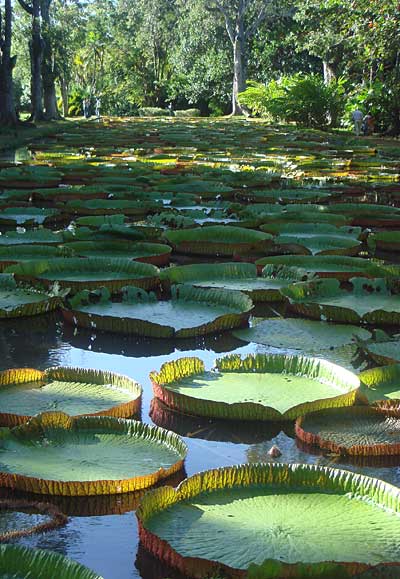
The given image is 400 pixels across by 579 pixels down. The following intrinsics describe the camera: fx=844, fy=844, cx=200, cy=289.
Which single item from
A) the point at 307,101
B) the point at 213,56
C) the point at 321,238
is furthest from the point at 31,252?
the point at 213,56

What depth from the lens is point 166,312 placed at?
3197 mm

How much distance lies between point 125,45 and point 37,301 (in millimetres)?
42793

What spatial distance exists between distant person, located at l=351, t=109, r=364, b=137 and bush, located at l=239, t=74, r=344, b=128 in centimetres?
219

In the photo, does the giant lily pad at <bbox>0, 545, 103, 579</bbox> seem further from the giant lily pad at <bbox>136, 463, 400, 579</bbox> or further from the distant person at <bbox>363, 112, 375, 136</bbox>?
the distant person at <bbox>363, 112, 375, 136</bbox>

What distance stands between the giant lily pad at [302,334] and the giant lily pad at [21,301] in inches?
30.4

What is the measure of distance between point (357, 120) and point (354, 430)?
1673 centimetres

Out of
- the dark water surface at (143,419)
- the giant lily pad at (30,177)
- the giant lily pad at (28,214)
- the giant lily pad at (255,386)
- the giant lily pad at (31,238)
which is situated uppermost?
the giant lily pad at (30,177)

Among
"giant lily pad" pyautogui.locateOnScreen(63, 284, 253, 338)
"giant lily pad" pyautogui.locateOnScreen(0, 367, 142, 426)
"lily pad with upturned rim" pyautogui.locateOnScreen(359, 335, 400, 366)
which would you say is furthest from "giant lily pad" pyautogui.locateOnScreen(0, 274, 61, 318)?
"lily pad with upturned rim" pyautogui.locateOnScreen(359, 335, 400, 366)

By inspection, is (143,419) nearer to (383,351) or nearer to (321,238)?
(383,351)

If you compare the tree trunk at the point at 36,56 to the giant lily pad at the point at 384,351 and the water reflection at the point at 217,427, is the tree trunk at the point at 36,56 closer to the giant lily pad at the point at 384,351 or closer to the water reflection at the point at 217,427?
the giant lily pad at the point at 384,351

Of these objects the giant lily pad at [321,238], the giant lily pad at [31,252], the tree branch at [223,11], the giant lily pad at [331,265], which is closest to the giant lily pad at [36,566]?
the giant lily pad at [331,265]

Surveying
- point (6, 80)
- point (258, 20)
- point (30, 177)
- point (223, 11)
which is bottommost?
point (30, 177)

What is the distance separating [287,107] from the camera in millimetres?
22297

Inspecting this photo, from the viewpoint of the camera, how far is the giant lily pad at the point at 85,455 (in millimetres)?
1701
